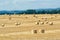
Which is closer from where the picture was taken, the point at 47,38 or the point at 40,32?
the point at 47,38

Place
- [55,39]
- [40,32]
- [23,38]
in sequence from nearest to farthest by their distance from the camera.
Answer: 1. [55,39]
2. [23,38]
3. [40,32]

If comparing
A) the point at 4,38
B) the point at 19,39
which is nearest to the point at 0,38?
the point at 4,38

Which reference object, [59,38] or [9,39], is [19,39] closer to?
[9,39]

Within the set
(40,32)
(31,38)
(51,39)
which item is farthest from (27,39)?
(40,32)

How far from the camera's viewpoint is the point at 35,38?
17359 mm

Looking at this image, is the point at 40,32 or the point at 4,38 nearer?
the point at 4,38

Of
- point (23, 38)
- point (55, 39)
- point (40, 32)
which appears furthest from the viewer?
point (40, 32)

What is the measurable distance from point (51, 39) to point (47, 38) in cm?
52

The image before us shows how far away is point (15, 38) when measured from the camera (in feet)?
58.6

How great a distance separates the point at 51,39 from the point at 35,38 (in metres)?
1.24

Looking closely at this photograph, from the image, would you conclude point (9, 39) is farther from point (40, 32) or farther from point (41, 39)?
point (40, 32)

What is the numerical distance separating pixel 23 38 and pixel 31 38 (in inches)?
23.4

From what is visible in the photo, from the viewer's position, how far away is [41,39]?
16.8 meters

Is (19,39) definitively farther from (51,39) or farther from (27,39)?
(51,39)
